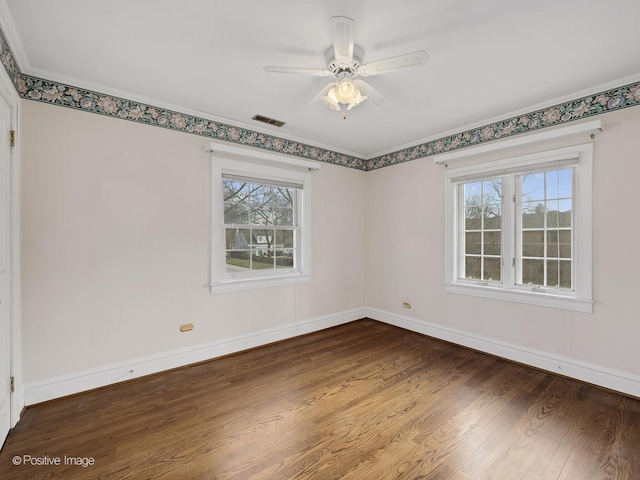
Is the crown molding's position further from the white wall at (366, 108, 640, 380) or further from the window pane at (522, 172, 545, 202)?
the window pane at (522, 172, 545, 202)

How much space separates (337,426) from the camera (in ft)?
6.62

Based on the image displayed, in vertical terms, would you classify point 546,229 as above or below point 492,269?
above

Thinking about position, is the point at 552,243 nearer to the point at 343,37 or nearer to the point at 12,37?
the point at 343,37

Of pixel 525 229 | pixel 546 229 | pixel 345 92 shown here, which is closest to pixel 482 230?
pixel 525 229

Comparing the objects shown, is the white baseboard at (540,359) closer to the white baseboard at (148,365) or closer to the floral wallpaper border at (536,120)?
the white baseboard at (148,365)

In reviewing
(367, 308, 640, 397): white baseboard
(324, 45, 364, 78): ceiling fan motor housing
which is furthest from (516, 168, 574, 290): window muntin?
(324, 45, 364, 78): ceiling fan motor housing

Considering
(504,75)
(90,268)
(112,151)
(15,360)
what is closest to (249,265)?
(90,268)

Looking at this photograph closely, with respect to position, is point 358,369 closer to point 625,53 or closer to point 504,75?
point 504,75

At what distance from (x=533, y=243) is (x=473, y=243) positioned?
0.61m

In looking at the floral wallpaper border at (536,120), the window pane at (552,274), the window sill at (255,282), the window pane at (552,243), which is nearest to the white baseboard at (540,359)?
the window pane at (552,274)

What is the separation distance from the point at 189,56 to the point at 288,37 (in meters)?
0.76

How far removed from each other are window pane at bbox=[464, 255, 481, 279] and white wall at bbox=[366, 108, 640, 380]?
27 cm

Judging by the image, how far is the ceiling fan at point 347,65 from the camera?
159 centimetres

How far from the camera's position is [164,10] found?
1.66 meters
